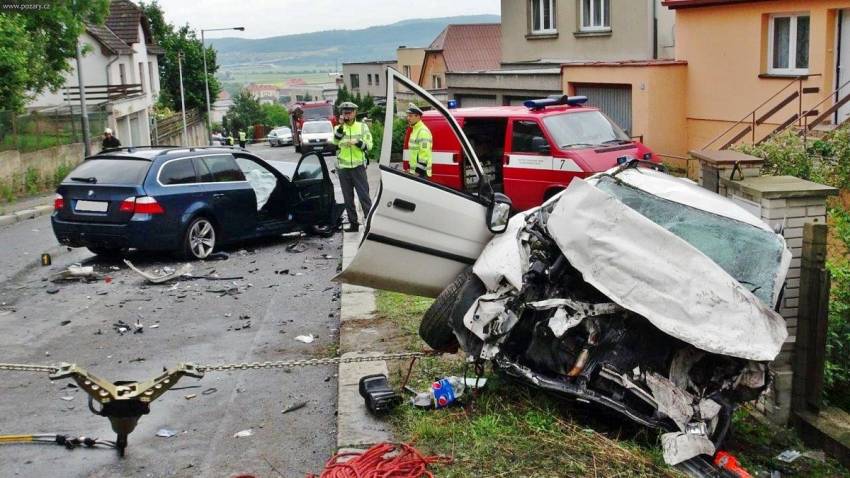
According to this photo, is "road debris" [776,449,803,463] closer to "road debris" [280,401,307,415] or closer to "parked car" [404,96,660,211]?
"road debris" [280,401,307,415]

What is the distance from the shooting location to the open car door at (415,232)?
6.20m

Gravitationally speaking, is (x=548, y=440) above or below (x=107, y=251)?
above

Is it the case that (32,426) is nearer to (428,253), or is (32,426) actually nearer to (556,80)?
(428,253)

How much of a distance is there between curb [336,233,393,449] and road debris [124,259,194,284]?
2969 millimetres

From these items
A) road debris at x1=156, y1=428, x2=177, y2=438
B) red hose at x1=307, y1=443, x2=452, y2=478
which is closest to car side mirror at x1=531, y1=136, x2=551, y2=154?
road debris at x1=156, y1=428, x2=177, y2=438

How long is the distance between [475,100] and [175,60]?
41.9 meters

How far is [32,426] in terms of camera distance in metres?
6.02

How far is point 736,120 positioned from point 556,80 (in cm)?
641

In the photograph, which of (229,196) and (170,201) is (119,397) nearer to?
(170,201)

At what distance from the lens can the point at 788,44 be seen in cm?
1877

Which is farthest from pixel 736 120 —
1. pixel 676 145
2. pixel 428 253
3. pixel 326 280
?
pixel 428 253

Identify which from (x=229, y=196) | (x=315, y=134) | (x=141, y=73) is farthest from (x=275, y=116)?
(x=229, y=196)

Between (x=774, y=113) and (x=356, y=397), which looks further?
(x=774, y=113)

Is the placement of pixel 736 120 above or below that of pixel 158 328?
above
